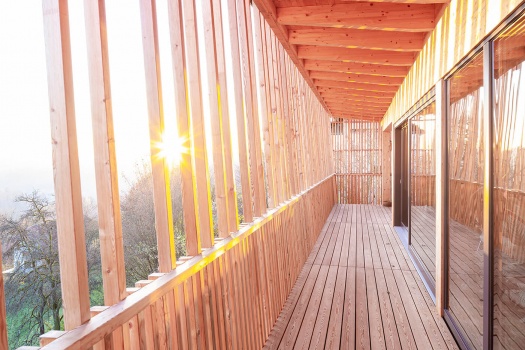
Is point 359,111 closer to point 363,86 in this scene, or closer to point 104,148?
point 363,86

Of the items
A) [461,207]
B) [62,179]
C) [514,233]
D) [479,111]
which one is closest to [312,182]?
[461,207]

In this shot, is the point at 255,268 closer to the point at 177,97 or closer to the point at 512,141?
the point at 177,97

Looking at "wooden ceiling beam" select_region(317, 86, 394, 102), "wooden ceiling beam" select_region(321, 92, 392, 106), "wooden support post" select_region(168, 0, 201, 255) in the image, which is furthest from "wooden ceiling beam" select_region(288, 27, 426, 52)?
"wooden ceiling beam" select_region(321, 92, 392, 106)

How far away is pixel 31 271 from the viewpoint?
2.75m

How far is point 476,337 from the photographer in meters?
2.46

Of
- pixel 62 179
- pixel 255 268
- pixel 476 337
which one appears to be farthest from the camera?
pixel 255 268

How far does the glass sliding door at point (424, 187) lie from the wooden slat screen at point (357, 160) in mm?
6344

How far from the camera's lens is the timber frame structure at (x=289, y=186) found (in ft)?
3.92

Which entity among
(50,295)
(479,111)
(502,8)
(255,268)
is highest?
(502,8)

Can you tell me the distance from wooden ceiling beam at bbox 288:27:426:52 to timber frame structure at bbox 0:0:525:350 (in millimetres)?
15

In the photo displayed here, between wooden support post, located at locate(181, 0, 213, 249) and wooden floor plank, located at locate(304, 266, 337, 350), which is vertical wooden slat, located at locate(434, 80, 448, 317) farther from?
wooden support post, located at locate(181, 0, 213, 249)

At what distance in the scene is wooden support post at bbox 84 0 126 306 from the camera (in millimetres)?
1187

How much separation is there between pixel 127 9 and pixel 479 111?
2.23m

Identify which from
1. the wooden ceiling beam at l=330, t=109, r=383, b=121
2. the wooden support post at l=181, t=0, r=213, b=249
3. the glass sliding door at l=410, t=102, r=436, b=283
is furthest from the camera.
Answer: the wooden ceiling beam at l=330, t=109, r=383, b=121
